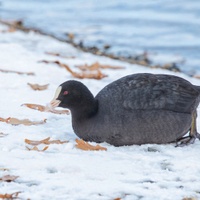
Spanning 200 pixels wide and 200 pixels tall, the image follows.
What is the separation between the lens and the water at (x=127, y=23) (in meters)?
14.2

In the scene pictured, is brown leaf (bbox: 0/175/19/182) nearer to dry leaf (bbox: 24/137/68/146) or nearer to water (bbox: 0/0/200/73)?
dry leaf (bbox: 24/137/68/146)

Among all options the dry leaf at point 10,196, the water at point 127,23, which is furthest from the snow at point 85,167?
the water at point 127,23

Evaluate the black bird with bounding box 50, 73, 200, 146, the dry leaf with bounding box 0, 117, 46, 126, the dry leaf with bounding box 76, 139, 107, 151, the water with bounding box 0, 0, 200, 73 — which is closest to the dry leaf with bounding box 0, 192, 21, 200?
the dry leaf with bounding box 76, 139, 107, 151

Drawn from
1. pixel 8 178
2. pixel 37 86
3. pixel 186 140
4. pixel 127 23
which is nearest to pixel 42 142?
pixel 8 178

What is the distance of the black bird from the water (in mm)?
6129

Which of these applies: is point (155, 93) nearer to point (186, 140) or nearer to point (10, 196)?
point (186, 140)

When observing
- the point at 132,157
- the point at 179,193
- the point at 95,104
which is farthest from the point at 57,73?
the point at 179,193

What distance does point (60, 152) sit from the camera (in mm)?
5883

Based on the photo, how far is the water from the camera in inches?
559

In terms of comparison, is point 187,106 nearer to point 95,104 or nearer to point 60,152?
point 95,104

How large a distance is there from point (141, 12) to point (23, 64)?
8484 millimetres

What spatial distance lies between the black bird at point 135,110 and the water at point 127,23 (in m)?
6.13

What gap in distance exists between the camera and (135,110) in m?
6.18

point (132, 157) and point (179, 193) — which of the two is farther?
point (132, 157)
